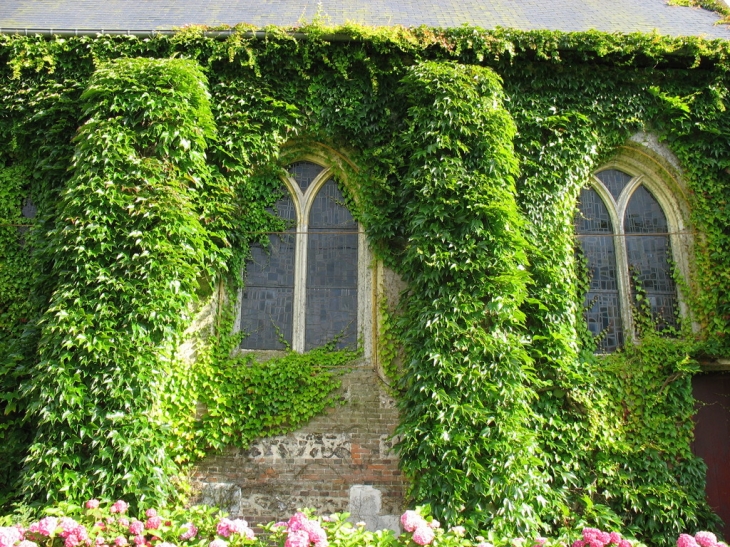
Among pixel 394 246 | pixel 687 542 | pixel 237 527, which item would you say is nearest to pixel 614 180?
pixel 394 246

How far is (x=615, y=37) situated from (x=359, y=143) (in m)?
3.47

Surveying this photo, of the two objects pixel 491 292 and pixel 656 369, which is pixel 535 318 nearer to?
pixel 491 292

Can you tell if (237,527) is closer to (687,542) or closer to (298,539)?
(298,539)

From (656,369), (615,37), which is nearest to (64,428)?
(656,369)

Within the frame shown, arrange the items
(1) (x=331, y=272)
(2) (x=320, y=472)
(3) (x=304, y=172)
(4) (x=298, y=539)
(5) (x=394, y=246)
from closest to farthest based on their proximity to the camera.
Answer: (4) (x=298, y=539) < (2) (x=320, y=472) < (5) (x=394, y=246) < (1) (x=331, y=272) < (3) (x=304, y=172)

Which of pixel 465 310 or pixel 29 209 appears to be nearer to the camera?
pixel 465 310

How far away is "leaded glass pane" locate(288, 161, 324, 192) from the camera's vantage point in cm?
766

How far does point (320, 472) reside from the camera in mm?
6422

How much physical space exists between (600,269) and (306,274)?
369 cm

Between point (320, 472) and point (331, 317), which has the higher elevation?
point (331, 317)

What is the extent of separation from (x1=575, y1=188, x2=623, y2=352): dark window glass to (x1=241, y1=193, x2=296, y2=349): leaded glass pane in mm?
3662

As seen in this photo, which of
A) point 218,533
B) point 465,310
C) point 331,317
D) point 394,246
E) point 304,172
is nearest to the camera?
point 218,533

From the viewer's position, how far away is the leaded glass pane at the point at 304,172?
25.1ft

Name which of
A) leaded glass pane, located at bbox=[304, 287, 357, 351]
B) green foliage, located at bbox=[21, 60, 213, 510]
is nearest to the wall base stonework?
green foliage, located at bbox=[21, 60, 213, 510]
